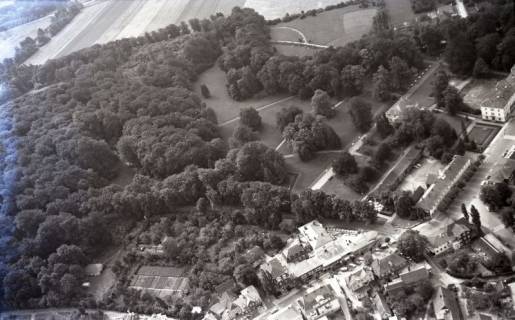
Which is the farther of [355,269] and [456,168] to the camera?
[456,168]

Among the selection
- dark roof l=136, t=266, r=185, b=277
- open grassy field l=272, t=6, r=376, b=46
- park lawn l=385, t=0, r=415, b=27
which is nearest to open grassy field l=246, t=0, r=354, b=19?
open grassy field l=272, t=6, r=376, b=46

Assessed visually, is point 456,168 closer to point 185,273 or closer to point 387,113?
point 387,113

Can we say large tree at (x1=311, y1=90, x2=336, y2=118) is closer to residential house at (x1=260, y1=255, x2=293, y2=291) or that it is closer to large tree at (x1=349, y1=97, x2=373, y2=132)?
large tree at (x1=349, y1=97, x2=373, y2=132)

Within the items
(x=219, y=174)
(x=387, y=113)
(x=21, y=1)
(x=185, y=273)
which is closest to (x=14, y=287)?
(x=185, y=273)

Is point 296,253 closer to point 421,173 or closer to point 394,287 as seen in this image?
point 394,287

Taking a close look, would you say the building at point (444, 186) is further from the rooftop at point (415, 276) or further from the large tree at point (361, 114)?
the large tree at point (361, 114)

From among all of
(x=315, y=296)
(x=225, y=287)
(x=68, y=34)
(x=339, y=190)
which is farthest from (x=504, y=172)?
(x=68, y=34)
